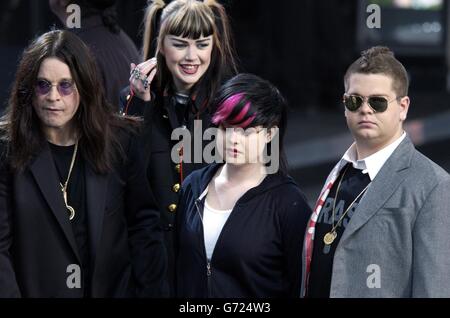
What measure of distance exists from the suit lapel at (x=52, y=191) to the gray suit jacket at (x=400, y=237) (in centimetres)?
99

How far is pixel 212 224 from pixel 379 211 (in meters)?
0.67

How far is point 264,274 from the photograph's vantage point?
437cm

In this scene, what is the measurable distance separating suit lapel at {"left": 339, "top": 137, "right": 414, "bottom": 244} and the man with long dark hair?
0.86 m

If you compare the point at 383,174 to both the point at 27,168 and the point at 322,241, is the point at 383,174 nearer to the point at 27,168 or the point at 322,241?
the point at 322,241

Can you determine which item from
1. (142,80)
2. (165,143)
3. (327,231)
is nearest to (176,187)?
(165,143)

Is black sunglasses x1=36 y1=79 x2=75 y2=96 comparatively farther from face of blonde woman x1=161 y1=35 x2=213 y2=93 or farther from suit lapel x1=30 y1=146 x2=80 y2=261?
face of blonde woman x1=161 y1=35 x2=213 y2=93

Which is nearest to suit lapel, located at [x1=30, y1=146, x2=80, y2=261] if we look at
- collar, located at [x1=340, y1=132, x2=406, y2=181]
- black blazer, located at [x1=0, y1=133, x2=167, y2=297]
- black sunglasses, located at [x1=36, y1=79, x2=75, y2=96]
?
black blazer, located at [x1=0, y1=133, x2=167, y2=297]

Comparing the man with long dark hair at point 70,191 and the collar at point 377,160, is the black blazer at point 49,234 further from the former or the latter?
the collar at point 377,160

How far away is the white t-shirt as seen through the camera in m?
4.41

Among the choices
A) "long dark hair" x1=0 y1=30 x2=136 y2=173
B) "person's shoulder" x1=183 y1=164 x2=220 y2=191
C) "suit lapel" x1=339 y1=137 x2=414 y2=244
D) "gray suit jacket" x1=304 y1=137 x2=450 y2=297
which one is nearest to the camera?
"gray suit jacket" x1=304 y1=137 x2=450 y2=297

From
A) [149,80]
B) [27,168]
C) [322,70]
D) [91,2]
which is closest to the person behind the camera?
[27,168]

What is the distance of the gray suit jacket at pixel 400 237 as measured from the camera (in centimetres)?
400
